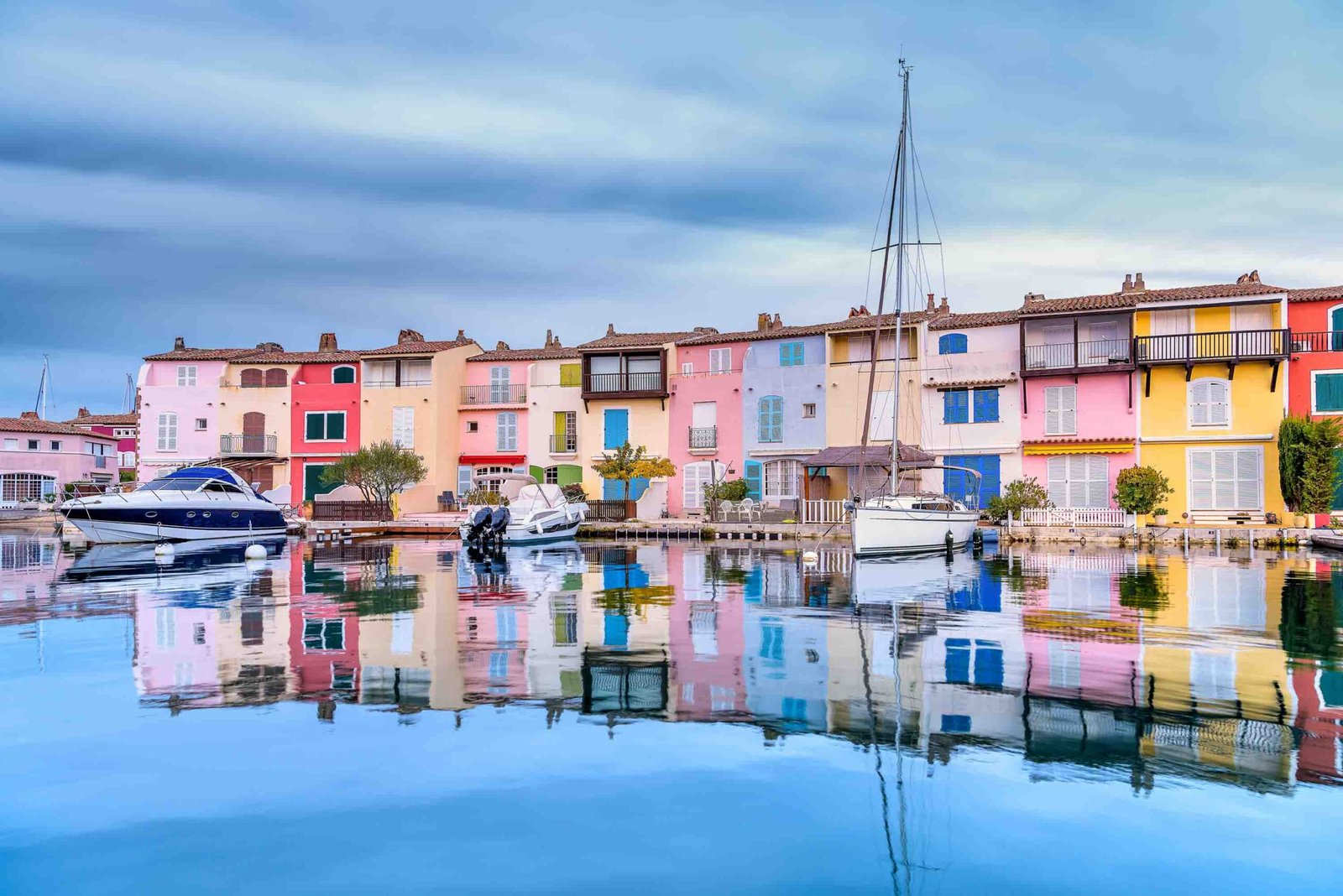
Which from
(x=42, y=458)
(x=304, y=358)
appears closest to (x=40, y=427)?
(x=42, y=458)

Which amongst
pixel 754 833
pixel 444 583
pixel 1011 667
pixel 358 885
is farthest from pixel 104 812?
pixel 444 583

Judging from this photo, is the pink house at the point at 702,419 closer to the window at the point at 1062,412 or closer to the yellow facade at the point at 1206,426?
the window at the point at 1062,412

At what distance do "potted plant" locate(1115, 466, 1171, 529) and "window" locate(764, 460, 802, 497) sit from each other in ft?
44.0

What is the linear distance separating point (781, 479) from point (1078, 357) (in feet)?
44.0

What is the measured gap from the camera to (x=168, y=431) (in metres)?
53.7

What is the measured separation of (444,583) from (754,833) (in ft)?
57.3

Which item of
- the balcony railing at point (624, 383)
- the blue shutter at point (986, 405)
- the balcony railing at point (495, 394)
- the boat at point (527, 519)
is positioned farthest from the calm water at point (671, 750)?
the balcony railing at point (495, 394)

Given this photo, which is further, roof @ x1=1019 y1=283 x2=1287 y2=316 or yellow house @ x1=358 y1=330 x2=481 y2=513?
yellow house @ x1=358 y1=330 x2=481 y2=513

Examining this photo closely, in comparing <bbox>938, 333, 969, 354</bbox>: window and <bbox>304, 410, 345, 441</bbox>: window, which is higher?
<bbox>938, 333, 969, 354</bbox>: window

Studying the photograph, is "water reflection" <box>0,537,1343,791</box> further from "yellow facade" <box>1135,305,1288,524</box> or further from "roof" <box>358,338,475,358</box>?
"roof" <box>358,338,475,358</box>

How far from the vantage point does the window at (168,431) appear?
176 feet

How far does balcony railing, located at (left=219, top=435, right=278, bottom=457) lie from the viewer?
52.8 metres

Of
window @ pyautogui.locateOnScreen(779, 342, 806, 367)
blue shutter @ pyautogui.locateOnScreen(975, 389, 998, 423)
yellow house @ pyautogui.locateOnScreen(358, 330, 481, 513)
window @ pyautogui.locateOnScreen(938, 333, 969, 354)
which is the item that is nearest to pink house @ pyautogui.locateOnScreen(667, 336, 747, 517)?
window @ pyautogui.locateOnScreen(779, 342, 806, 367)

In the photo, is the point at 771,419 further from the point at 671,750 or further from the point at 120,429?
the point at 120,429
